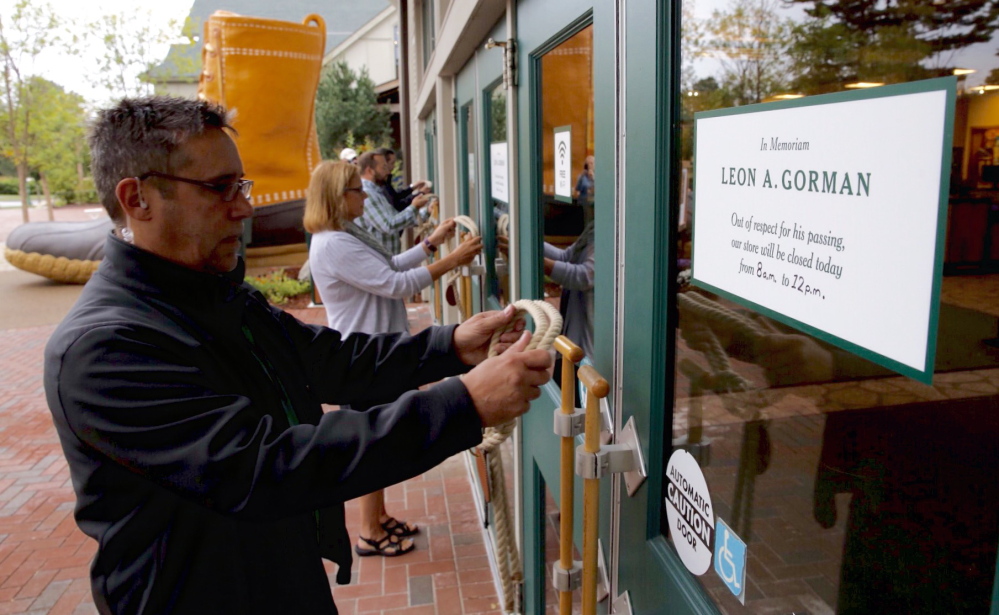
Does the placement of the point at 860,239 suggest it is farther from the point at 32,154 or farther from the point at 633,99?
the point at 32,154

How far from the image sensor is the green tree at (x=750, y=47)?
0.94 meters

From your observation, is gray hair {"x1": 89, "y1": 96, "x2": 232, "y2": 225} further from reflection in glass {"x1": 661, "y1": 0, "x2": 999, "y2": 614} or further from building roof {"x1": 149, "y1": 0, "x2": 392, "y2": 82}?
building roof {"x1": 149, "y1": 0, "x2": 392, "y2": 82}

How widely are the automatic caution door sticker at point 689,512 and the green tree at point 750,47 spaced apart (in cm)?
66

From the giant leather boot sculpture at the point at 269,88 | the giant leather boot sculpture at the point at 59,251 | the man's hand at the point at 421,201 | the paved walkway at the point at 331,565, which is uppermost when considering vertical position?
the giant leather boot sculpture at the point at 269,88

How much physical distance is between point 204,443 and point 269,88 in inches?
454

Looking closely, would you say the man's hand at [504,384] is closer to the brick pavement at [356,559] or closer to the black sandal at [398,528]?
the brick pavement at [356,559]

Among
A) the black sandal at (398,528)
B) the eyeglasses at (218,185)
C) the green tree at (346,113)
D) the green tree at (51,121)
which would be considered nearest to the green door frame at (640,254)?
the eyeglasses at (218,185)

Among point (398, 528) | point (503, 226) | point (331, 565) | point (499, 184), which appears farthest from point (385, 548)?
point (499, 184)

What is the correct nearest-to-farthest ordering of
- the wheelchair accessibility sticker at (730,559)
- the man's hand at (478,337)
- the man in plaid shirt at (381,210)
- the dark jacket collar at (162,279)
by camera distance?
the wheelchair accessibility sticker at (730,559)
the dark jacket collar at (162,279)
the man's hand at (478,337)
the man in plaid shirt at (381,210)

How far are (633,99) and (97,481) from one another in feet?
4.35

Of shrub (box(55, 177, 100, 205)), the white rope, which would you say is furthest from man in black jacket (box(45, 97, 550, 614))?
shrub (box(55, 177, 100, 205))

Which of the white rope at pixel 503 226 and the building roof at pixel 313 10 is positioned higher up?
the building roof at pixel 313 10

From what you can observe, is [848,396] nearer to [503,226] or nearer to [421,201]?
[503,226]

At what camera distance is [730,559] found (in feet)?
3.92
